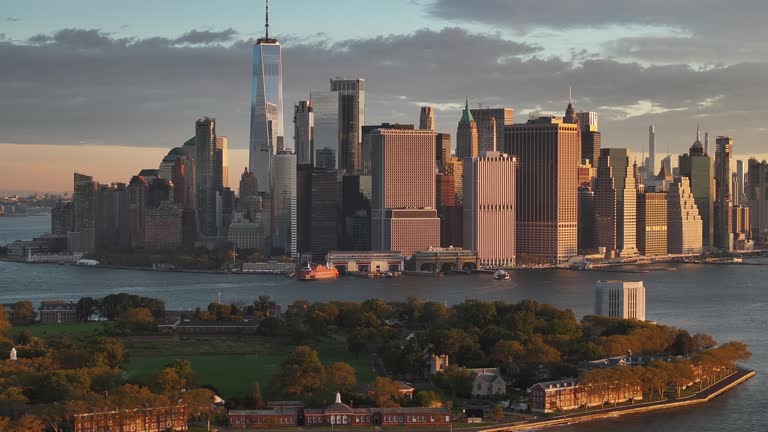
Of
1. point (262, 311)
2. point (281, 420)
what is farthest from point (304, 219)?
point (281, 420)

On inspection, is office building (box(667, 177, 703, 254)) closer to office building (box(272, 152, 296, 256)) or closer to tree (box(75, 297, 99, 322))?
office building (box(272, 152, 296, 256))

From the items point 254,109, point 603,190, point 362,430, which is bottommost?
point 362,430

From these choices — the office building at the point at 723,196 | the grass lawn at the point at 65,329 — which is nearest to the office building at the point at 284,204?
the office building at the point at 723,196

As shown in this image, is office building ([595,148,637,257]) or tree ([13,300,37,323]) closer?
tree ([13,300,37,323])

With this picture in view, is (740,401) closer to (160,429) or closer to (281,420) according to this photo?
(281,420)

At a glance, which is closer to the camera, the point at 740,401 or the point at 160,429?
the point at 160,429

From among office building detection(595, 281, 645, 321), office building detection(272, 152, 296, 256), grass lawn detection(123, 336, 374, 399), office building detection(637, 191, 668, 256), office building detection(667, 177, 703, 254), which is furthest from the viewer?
office building detection(667, 177, 703, 254)

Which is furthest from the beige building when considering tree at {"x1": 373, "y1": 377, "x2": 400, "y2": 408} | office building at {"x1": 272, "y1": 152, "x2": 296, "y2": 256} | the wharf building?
tree at {"x1": 373, "y1": 377, "x2": 400, "y2": 408}
